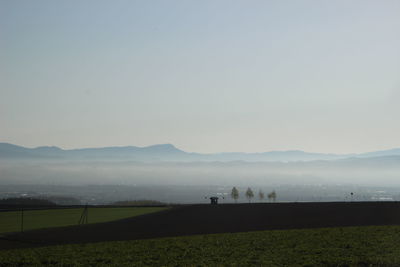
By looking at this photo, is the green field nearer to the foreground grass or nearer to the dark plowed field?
the dark plowed field

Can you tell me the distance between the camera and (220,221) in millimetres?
36031

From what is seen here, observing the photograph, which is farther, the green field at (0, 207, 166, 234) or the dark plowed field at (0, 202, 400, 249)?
the green field at (0, 207, 166, 234)

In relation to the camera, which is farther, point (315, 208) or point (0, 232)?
point (315, 208)

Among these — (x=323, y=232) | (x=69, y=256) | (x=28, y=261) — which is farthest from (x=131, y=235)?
(x=323, y=232)

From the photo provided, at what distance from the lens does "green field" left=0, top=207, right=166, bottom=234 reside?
3350cm

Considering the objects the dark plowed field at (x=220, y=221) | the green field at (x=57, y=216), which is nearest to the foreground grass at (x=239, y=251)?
the dark plowed field at (x=220, y=221)

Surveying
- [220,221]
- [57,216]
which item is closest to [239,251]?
[220,221]

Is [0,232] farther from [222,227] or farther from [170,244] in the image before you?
[222,227]

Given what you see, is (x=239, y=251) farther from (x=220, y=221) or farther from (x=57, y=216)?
(x=57, y=216)

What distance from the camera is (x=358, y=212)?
37.5 m

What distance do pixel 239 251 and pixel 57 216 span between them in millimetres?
24337

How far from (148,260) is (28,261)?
6107mm

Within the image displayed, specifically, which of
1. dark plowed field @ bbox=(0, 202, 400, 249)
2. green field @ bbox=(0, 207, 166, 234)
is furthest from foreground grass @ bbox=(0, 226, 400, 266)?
green field @ bbox=(0, 207, 166, 234)

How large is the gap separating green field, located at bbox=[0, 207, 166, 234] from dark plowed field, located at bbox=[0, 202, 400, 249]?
2.69m
